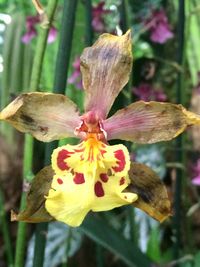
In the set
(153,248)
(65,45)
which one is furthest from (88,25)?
(153,248)

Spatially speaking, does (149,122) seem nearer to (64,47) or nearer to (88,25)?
(64,47)

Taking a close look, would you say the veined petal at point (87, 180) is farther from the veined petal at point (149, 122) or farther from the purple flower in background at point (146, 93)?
the purple flower in background at point (146, 93)

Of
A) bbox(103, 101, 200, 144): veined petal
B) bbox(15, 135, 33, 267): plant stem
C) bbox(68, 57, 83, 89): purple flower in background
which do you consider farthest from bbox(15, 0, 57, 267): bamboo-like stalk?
bbox(68, 57, 83, 89): purple flower in background

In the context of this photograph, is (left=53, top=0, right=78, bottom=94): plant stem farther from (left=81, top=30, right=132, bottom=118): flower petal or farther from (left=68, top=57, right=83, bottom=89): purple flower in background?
(left=68, top=57, right=83, bottom=89): purple flower in background

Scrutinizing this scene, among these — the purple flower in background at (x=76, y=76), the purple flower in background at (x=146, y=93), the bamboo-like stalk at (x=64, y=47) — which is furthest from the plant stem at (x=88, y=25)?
the purple flower in background at (x=146, y=93)

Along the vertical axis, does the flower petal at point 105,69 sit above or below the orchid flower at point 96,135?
above
